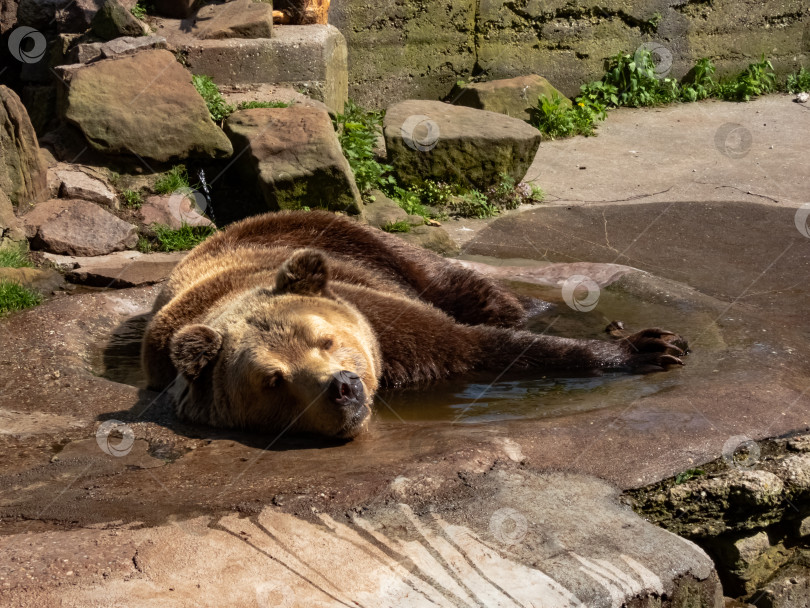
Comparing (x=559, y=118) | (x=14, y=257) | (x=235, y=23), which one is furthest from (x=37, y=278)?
(x=559, y=118)

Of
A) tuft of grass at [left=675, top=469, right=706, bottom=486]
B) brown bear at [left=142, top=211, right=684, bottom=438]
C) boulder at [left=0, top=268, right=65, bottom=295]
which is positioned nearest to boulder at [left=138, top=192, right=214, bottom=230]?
boulder at [left=0, top=268, right=65, bottom=295]

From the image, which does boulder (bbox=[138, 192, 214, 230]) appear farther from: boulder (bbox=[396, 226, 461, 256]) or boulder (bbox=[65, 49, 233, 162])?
boulder (bbox=[396, 226, 461, 256])

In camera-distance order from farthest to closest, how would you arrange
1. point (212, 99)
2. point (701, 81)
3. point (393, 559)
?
point (701, 81), point (212, 99), point (393, 559)

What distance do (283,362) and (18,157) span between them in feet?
13.0

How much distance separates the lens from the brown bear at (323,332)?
13.3 ft

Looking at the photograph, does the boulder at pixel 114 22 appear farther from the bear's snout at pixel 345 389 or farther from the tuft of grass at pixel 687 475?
the tuft of grass at pixel 687 475

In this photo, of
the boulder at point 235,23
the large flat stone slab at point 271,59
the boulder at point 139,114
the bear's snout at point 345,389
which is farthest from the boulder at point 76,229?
the bear's snout at point 345,389

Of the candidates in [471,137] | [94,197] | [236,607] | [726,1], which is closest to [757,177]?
[471,137]

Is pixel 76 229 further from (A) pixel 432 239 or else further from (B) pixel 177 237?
(A) pixel 432 239

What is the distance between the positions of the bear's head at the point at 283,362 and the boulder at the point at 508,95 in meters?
6.23

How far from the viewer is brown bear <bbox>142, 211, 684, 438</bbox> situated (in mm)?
4039

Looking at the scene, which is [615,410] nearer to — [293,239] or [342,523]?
[342,523]

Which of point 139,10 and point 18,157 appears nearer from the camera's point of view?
point 18,157

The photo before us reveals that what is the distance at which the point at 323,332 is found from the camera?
13.5 ft
